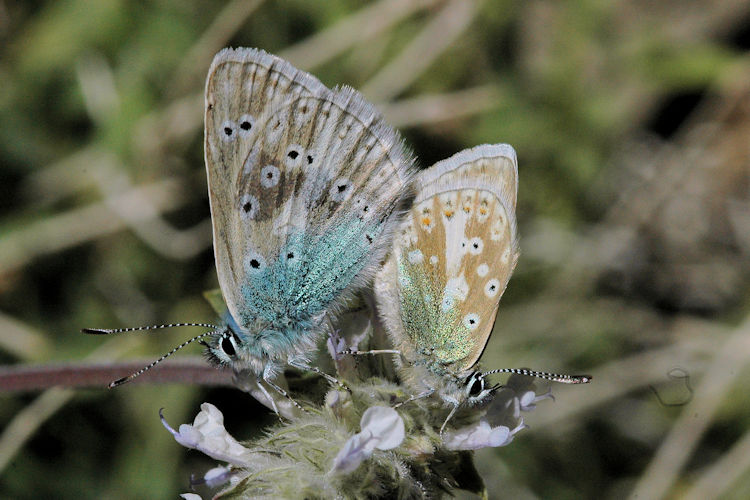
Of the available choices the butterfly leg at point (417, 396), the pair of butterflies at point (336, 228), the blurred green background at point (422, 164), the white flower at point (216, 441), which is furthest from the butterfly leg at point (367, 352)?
the blurred green background at point (422, 164)

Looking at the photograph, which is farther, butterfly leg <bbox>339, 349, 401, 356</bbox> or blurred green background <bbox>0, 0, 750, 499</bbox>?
blurred green background <bbox>0, 0, 750, 499</bbox>

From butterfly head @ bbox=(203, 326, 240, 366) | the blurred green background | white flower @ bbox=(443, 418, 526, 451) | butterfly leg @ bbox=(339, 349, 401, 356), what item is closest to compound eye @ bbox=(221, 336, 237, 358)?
butterfly head @ bbox=(203, 326, 240, 366)

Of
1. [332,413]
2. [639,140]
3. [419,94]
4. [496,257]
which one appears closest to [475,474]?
[332,413]

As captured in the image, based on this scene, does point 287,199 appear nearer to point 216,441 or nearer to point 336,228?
point 336,228

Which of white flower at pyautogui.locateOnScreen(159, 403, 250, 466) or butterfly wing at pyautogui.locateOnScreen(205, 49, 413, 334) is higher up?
butterfly wing at pyautogui.locateOnScreen(205, 49, 413, 334)

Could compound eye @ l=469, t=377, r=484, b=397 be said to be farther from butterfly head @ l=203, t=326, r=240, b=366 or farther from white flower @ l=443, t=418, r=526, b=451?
butterfly head @ l=203, t=326, r=240, b=366

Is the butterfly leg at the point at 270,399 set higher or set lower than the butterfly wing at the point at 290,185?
lower

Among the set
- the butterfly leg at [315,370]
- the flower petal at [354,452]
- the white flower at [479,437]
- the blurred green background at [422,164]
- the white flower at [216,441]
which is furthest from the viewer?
the blurred green background at [422,164]

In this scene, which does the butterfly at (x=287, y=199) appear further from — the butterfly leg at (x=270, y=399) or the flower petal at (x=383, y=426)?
the flower petal at (x=383, y=426)
